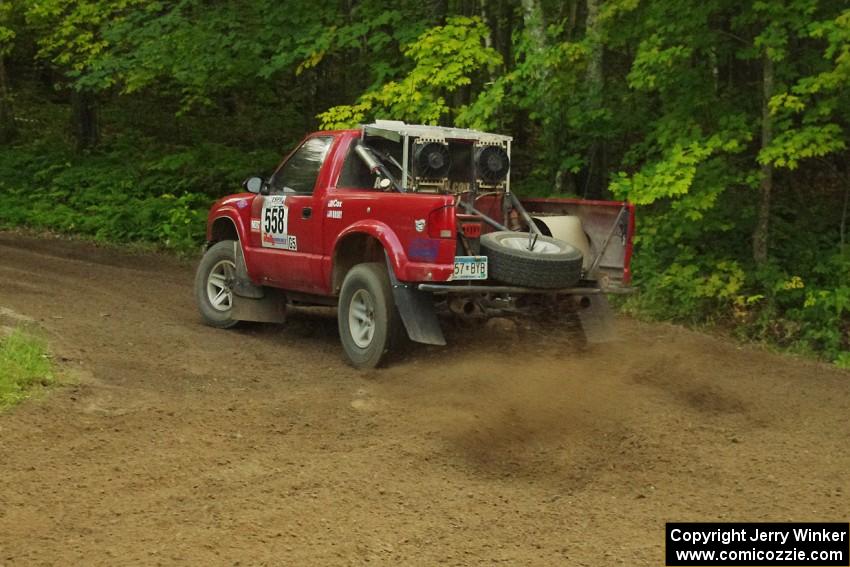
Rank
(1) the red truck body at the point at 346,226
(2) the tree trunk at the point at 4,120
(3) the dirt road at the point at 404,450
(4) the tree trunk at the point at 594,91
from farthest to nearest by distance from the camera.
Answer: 1. (2) the tree trunk at the point at 4,120
2. (4) the tree trunk at the point at 594,91
3. (1) the red truck body at the point at 346,226
4. (3) the dirt road at the point at 404,450

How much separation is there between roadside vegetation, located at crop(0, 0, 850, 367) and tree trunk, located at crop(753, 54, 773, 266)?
0.03 meters

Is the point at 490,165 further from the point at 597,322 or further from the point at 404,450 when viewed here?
the point at 404,450

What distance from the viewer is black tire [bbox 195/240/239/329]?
34.5 ft

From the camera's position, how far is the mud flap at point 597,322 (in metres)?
9.09

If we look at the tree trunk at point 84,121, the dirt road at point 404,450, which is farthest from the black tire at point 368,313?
the tree trunk at point 84,121

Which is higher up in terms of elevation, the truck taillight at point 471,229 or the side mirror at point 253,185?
the side mirror at point 253,185

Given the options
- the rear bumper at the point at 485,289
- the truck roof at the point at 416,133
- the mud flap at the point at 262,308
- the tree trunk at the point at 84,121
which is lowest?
the mud flap at the point at 262,308

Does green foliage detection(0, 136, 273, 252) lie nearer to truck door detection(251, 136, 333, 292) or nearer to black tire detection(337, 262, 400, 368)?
truck door detection(251, 136, 333, 292)

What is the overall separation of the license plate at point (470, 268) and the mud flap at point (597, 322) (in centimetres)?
141

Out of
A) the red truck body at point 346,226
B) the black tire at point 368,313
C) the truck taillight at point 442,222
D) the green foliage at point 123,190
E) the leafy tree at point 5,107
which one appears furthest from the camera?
the leafy tree at point 5,107

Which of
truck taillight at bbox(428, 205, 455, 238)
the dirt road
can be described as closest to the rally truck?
truck taillight at bbox(428, 205, 455, 238)

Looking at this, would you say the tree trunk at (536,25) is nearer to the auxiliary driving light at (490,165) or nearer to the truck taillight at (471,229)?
the auxiliary driving light at (490,165)

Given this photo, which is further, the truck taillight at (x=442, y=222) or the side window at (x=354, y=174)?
the side window at (x=354, y=174)

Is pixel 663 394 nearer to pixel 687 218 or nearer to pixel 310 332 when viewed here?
pixel 310 332
